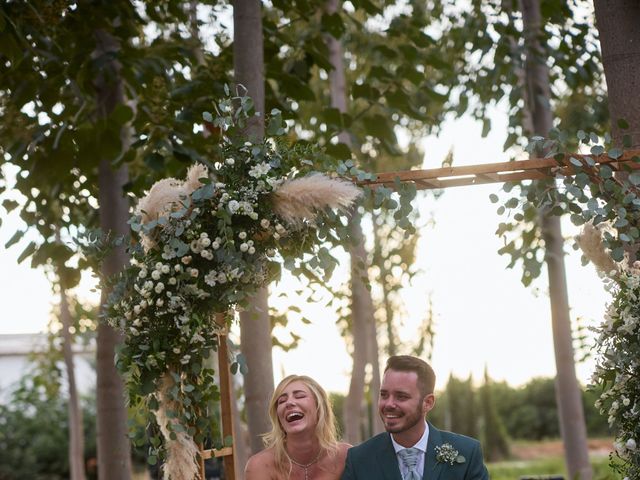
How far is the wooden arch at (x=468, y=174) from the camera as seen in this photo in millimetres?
4562

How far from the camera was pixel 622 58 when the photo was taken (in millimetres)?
Result: 5246

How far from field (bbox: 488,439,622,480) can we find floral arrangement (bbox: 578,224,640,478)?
35.3 ft

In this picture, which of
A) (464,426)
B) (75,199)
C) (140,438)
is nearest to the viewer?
(140,438)

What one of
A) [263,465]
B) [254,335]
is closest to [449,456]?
[263,465]

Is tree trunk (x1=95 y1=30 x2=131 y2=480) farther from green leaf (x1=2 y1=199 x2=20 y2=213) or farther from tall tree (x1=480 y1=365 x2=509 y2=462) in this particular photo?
tall tree (x1=480 y1=365 x2=509 y2=462)

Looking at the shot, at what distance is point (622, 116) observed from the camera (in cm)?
519

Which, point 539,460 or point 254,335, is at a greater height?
point 254,335

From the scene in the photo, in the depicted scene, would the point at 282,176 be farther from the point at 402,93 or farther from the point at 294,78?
the point at 402,93

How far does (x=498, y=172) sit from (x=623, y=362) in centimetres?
106

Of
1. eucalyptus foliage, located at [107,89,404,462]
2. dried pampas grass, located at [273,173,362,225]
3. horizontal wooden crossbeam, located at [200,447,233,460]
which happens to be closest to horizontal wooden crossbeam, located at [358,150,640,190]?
eucalyptus foliage, located at [107,89,404,462]

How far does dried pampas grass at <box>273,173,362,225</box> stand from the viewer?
173 inches

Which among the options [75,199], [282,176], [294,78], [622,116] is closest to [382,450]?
[282,176]

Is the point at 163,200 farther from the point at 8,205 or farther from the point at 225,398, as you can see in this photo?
the point at 8,205

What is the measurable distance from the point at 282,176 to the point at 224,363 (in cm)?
100
